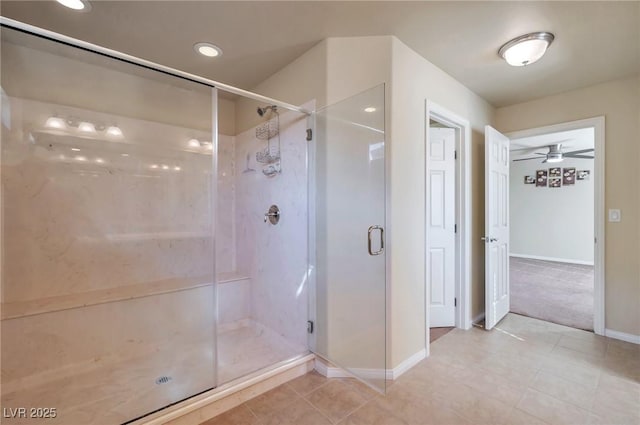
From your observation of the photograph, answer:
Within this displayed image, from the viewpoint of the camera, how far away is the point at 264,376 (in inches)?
74.0

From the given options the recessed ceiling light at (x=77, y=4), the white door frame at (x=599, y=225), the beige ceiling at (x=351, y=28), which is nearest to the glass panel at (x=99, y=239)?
the beige ceiling at (x=351, y=28)

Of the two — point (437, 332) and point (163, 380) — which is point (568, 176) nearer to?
point (437, 332)

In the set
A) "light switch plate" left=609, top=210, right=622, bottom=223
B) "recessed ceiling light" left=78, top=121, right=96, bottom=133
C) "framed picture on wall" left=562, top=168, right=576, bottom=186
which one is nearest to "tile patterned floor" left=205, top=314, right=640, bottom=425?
"light switch plate" left=609, top=210, right=622, bottom=223

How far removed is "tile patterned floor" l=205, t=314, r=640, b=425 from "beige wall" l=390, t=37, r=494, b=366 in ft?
0.98

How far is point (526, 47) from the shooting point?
1997 millimetres

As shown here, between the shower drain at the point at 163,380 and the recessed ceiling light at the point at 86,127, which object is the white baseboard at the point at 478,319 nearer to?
the shower drain at the point at 163,380

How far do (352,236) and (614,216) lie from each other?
2.70m

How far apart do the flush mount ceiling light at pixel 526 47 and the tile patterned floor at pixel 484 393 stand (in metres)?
2.38

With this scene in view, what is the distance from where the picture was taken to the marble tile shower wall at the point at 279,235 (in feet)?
7.65

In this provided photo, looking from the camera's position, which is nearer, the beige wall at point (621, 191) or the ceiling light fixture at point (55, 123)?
the ceiling light fixture at point (55, 123)

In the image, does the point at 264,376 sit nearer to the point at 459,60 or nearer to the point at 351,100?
the point at 351,100


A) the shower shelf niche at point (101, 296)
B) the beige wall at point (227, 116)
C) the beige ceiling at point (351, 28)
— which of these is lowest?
the shower shelf niche at point (101, 296)

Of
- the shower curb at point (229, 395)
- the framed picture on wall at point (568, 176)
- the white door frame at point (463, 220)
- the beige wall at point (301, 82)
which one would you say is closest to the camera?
the shower curb at point (229, 395)

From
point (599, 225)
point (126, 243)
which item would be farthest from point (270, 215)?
point (599, 225)
